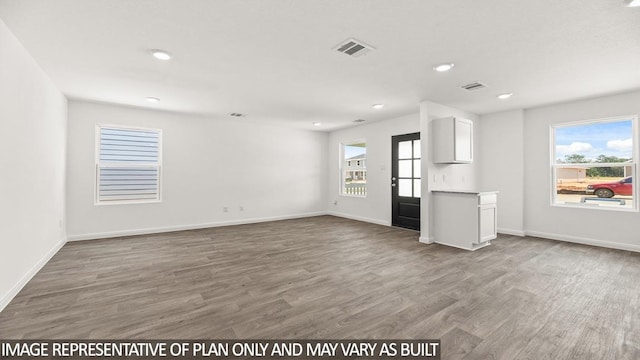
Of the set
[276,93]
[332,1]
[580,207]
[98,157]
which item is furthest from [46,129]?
[580,207]

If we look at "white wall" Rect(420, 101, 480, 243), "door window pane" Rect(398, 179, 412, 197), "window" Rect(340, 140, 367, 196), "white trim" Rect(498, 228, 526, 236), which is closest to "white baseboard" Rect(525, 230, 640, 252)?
"white trim" Rect(498, 228, 526, 236)

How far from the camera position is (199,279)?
3.02m

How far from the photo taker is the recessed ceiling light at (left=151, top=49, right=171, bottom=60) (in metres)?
2.82

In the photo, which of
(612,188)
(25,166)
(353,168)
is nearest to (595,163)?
(612,188)

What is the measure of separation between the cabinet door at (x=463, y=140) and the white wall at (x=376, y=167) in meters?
1.05

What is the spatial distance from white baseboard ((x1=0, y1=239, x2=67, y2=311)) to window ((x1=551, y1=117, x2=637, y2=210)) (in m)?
7.58

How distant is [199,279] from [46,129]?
294 centimetres

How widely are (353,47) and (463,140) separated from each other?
3.04 meters

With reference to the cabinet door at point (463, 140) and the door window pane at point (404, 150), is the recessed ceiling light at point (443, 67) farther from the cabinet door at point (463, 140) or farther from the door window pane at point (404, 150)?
the door window pane at point (404, 150)

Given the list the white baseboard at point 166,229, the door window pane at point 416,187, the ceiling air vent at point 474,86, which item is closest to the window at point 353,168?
the door window pane at point 416,187

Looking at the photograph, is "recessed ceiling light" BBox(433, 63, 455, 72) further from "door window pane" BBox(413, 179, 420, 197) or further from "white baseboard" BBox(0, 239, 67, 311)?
"white baseboard" BBox(0, 239, 67, 311)

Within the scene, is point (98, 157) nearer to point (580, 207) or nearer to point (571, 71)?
point (571, 71)

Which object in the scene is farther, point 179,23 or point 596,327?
point 179,23

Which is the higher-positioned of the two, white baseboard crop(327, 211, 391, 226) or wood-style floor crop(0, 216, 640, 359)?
white baseboard crop(327, 211, 391, 226)
